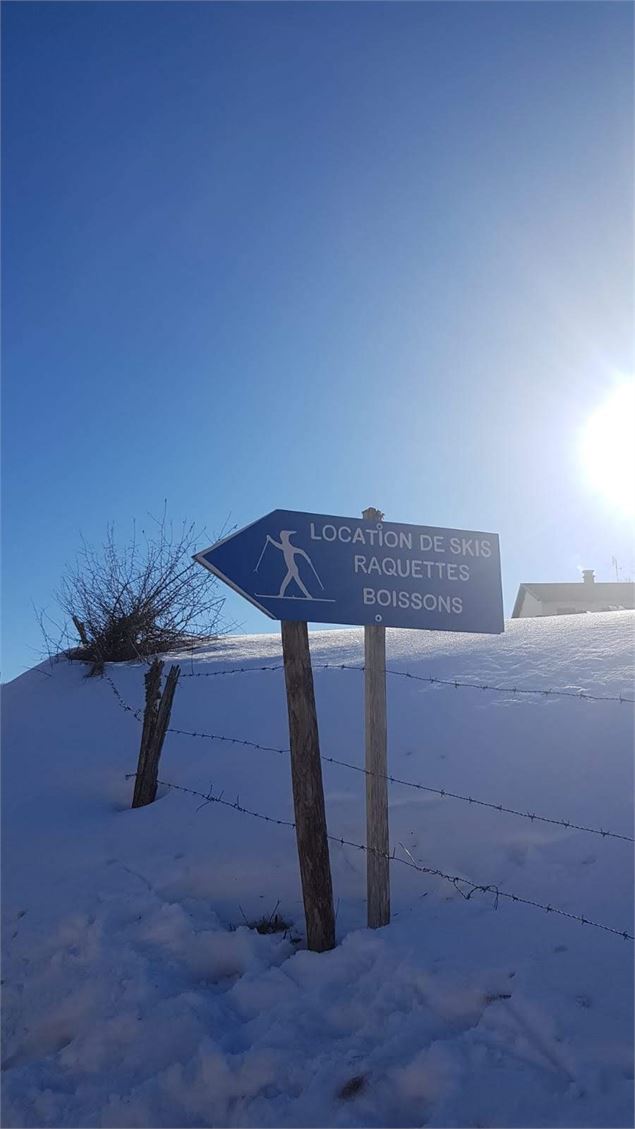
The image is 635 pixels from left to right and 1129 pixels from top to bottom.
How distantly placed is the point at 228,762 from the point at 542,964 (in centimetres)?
335

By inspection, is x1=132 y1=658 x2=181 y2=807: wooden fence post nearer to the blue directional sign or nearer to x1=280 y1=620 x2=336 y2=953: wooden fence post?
x1=280 y1=620 x2=336 y2=953: wooden fence post

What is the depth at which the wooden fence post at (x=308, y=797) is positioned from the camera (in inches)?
166

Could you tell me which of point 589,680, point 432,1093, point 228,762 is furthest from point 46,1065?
point 589,680

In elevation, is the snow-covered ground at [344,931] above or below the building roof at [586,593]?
below

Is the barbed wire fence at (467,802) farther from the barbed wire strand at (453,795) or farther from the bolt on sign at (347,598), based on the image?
the bolt on sign at (347,598)

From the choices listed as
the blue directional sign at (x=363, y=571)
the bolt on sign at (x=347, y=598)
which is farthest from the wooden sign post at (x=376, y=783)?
the blue directional sign at (x=363, y=571)

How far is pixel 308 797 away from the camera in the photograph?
4348 millimetres

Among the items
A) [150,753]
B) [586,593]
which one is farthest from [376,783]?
[586,593]

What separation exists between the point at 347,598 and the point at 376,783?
42.1 inches

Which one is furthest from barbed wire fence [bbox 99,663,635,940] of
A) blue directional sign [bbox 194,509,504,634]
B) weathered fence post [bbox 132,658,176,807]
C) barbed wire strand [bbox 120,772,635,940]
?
blue directional sign [bbox 194,509,504,634]

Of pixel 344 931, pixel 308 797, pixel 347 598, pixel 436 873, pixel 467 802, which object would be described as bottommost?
pixel 344 931

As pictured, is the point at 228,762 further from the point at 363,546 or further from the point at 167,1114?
the point at 167,1114

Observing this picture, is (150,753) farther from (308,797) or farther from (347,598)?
(347,598)

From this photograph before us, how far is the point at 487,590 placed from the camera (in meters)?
4.76
